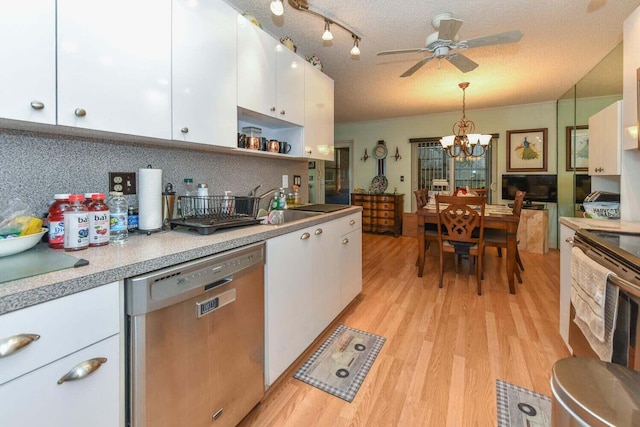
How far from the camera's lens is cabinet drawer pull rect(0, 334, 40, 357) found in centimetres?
62

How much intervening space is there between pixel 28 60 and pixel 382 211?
538 centimetres

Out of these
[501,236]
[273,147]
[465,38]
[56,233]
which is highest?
[465,38]

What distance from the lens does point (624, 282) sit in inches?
41.6

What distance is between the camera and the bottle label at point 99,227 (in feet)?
3.45

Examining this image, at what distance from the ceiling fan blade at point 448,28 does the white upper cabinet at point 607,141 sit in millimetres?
1248

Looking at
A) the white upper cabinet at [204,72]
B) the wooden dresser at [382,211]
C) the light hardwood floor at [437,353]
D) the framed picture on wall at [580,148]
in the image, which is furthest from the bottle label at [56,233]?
the framed picture on wall at [580,148]

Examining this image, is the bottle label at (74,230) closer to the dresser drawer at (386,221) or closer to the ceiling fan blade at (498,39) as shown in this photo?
the ceiling fan blade at (498,39)

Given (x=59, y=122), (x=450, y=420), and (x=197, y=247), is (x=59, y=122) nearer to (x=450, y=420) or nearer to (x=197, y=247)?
(x=197, y=247)

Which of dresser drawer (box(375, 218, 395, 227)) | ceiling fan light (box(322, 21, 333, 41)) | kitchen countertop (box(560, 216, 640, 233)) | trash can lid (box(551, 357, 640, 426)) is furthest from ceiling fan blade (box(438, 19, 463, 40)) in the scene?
dresser drawer (box(375, 218, 395, 227))

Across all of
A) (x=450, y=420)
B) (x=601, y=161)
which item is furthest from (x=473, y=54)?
(x=450, y=420)

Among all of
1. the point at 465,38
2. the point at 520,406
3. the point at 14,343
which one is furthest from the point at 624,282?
the point at 465,38

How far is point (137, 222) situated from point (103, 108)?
529 mm

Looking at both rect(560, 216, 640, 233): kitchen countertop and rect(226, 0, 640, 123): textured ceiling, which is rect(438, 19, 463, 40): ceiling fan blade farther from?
rect(560, 216, 640, 233): kitchen countertop

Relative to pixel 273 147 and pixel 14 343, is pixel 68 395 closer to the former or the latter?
pixel 14 343
